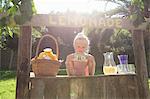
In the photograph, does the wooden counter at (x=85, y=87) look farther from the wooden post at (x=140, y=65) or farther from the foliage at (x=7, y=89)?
the foliage at (x=7, y=89)

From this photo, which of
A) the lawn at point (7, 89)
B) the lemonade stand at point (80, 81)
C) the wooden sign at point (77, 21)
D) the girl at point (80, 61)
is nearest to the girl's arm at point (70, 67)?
the girl at point (80, 61)

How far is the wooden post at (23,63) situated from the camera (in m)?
2.30

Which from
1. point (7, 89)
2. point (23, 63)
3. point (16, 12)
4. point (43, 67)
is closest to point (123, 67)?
point (43, 67)

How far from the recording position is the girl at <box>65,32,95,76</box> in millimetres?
2727

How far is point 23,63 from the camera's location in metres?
2.36

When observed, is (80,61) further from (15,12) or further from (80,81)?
(15,12)

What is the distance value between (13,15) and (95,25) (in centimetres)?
71

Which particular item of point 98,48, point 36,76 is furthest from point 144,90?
point 98,48

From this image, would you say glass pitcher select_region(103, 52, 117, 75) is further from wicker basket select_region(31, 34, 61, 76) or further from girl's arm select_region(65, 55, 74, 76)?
wicker basket select_region(31, 34, 61, 76)

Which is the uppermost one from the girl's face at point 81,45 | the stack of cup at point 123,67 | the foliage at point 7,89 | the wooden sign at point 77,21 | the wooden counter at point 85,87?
the wooden sign at point 77,21

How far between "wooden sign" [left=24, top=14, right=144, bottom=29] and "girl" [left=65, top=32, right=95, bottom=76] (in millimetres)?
359

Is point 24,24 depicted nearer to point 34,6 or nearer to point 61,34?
point 34,6

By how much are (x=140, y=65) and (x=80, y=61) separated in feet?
1.84

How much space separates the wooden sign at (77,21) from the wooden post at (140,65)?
0.34 ft
